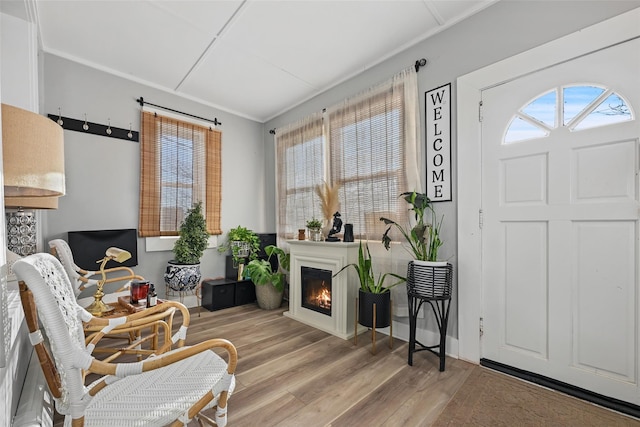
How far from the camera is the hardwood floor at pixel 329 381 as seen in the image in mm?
1597

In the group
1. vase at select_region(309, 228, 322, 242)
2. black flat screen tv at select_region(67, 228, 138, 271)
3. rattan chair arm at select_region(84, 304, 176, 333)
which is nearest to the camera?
rattan chair arm at select_region(84, 304, 176, 333)

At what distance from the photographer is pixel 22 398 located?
1161 mm

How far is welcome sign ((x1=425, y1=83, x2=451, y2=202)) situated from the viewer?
235cm

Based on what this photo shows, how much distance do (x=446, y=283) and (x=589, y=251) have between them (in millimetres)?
858

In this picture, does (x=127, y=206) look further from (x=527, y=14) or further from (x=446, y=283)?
(x=527, y=14)

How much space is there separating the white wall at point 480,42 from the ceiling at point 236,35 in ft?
0.33

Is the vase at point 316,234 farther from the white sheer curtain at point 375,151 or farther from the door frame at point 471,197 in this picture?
the door frame at point 471,197

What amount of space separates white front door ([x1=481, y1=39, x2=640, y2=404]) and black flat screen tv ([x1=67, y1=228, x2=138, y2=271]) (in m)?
3.57

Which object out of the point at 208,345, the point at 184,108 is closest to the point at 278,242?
the point at 184,108

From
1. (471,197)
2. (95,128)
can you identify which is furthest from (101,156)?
(471,197)

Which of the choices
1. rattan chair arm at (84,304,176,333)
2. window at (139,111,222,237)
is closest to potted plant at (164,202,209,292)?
window at (139,111,222,237)

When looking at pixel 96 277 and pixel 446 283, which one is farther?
pixel 96 277

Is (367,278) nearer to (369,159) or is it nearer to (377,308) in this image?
(377,308)

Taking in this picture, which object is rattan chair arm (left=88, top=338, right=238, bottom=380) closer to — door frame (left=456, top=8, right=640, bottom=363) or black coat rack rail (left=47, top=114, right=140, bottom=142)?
door frame (left=456, top=8, right=640, bottom=363)
